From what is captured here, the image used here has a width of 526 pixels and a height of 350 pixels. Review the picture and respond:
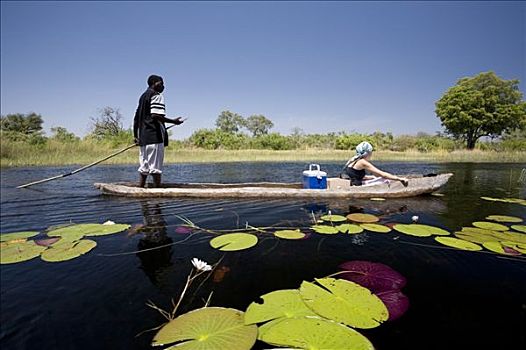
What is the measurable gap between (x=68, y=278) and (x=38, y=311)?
36cm

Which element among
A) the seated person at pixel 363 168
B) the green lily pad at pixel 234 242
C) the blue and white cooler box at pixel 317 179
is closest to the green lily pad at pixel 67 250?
the green lily pad at pixel 234 242

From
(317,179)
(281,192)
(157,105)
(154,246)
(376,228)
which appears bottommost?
(154,246)

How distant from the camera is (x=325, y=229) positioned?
8.64 feet

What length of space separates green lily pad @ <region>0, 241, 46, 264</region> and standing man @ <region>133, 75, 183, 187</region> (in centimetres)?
239

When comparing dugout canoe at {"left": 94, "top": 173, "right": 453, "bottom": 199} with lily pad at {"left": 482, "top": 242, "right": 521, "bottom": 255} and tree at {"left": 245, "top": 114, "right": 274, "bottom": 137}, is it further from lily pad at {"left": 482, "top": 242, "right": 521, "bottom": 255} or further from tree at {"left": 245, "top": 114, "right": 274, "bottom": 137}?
tree at {"left": 245, "top": 114, "right": 274, "bottom": 137}

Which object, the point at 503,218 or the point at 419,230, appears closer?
the point at 419,230

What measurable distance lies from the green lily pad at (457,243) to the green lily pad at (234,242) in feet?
5.44

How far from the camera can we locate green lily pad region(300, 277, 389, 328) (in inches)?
46.6

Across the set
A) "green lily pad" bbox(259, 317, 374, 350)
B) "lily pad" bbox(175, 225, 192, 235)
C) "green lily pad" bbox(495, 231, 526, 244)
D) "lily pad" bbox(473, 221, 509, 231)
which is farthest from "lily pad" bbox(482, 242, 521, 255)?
"lily pad" bbox(175, 225, 192, 235)

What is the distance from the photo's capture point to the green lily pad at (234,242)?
7.20 ft

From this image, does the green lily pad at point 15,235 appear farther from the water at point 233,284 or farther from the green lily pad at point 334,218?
the green lily pad at point 334,218

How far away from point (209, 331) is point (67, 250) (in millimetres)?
1629

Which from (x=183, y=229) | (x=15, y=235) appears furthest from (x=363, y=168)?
(x=15, y=235)

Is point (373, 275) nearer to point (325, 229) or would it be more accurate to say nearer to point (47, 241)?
point (325, 229)
